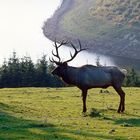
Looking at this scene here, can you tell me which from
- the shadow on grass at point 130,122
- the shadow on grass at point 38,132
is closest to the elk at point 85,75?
the shadow on grass at point 130,122

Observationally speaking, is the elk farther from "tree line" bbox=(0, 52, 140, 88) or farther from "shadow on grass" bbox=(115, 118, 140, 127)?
"tree line" bbox=(0, 52, 140, 88)

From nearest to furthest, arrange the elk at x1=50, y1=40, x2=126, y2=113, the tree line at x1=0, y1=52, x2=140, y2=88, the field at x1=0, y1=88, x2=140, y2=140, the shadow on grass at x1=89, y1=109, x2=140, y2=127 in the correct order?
the field at x1=0, y1=88, x2=140, y2=140 < the shadow on grass at x1=89, y1=109, x2=140, y2=127 < the elk at x1=50, y1=40, x2=126, y2=113 < the tree line at x1=0, y1=52, x2=140, y2=88

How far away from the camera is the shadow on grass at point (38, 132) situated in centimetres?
2193

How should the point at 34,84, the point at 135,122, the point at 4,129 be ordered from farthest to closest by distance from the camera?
the point at 34,84 → the point at 135,122 → the point at 4,129

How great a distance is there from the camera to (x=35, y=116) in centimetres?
2992

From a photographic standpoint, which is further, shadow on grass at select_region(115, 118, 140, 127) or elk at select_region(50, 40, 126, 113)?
elk at select_region(50, 40, 126, 113)

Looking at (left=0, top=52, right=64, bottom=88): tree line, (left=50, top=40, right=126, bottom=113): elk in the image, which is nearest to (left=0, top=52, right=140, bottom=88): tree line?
(left=0, top=52, right=64, bottom=88): tree line

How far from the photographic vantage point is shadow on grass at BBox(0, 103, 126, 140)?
21928 millimetres

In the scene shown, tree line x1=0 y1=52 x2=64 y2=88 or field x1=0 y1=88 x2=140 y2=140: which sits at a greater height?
tree line x1=0 y1=52 x2=64 y2=88

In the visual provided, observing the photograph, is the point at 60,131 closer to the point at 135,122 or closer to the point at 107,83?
the point at 135,122

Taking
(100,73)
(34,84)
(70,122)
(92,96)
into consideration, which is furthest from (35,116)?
(34,84)

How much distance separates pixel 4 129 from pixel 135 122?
8.40 meters

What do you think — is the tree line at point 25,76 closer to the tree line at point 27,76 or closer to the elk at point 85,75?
the tree line at point 27,76

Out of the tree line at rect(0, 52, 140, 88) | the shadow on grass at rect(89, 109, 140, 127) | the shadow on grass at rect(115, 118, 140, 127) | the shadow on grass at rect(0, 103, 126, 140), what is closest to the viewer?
the shadow on grass at rect(0, 103, 126, 140)
